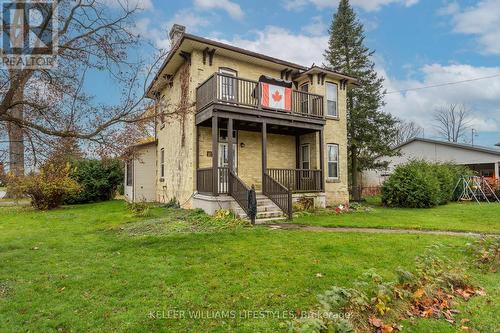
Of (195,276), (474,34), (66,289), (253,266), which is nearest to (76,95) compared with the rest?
(66,289)

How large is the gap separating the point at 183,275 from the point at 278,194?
7.05 m

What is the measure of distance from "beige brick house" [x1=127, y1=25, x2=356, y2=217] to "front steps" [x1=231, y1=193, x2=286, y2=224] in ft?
0.17

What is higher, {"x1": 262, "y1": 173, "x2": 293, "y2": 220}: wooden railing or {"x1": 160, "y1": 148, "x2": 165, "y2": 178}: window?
{"x1": 160, "y1": 148, "x2": 165, "y2": 178}: window

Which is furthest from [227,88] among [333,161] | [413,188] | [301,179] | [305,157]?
[413,188]

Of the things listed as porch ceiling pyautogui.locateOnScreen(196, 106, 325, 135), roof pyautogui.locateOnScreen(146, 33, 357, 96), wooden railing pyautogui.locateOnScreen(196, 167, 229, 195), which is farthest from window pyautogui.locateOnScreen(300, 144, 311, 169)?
wooden railing pyautogui.locateOnScreen(196, 167, 229, 195)

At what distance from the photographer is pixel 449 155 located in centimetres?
2677

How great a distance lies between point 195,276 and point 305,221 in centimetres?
629

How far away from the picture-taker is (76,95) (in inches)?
221

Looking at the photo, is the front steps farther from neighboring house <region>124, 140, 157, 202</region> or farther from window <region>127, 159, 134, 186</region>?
window <region>127, 159, 134, 186</region>

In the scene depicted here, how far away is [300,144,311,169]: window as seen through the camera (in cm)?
1549

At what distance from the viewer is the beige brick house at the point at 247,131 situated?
38.0 feet

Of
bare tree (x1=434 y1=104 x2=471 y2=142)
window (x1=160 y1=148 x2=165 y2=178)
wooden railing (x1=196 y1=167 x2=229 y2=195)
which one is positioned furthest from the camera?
bare tree (x1=434 y1=104 x2=471 y2=142)

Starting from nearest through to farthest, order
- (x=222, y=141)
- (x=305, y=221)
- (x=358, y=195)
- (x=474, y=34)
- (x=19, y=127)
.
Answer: (x=19, y=127) < (x=305, y=221) < (x=222, y=141) < (x=474, y=34) < (x=358, y=195)

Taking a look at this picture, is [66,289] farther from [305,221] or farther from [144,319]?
[305,221]
